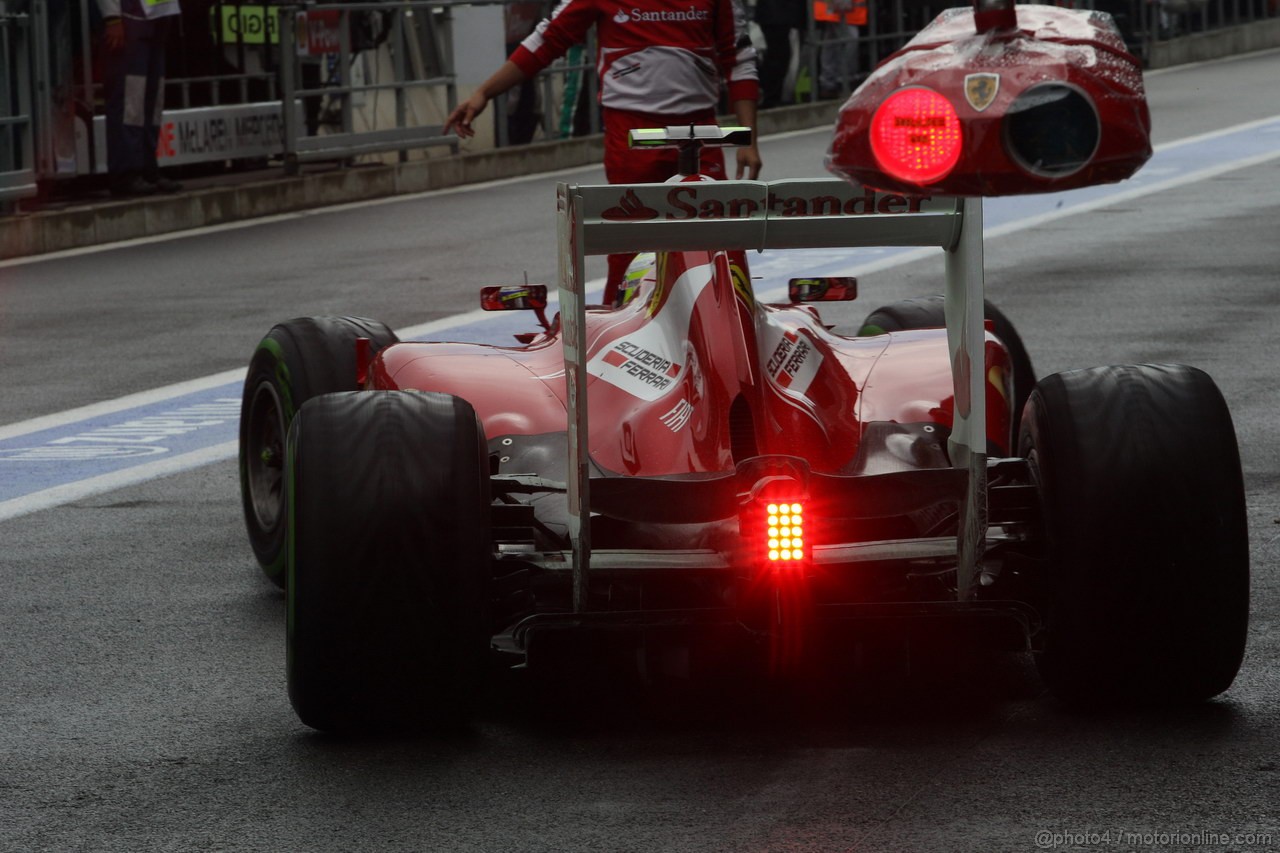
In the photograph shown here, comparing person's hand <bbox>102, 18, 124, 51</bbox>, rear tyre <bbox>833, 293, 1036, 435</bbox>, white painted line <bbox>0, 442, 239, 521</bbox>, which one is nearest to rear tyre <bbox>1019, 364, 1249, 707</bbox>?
rear tyre <bbox>833, 293, 1036, 435</bbox>

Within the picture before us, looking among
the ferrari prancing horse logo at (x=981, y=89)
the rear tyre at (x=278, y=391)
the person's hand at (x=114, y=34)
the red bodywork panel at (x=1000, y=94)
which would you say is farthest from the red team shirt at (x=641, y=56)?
the person's hand at (x=114, y=34)

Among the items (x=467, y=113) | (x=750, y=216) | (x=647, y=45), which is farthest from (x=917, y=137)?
(x=647, y=45)

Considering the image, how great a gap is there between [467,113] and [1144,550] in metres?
3.47

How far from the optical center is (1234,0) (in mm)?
41188

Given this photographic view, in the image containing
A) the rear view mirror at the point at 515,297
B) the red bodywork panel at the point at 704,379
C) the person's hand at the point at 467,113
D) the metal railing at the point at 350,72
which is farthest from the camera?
the metal railing at the point at 350,72

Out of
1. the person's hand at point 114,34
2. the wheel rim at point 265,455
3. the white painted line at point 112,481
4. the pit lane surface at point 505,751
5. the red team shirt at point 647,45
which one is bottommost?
the pit lane surface at point 505,751

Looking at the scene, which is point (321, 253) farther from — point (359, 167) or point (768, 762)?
point (768, 762)

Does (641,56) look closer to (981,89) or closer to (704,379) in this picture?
(704,379)

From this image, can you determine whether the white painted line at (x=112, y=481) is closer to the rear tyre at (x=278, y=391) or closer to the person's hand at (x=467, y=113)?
the rear tyre at (x=278, y=391)

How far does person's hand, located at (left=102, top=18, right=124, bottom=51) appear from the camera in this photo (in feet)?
56.9

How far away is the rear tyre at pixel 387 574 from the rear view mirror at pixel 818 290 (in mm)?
1885

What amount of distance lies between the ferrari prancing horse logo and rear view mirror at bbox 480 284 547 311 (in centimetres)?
342

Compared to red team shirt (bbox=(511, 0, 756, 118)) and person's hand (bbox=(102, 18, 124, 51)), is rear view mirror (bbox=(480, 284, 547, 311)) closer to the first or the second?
red team shirt (bbox=(511, 0, 756, 118))

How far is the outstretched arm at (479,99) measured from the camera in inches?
303
